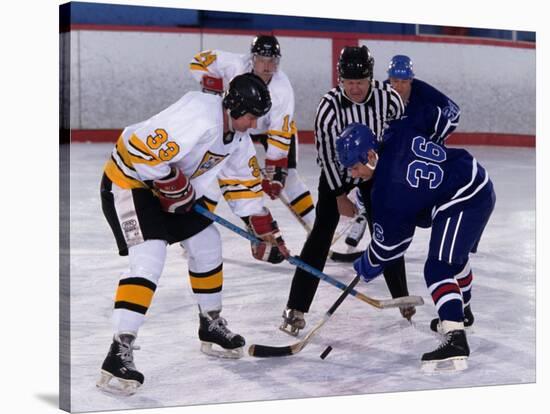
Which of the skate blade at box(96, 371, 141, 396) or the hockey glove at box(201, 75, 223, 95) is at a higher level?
the hockey glove at box(201, 75, 223, 95)

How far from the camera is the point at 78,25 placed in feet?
10.9

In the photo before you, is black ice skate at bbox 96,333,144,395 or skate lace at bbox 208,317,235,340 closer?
black ice skate at bbox 96,333,144,395

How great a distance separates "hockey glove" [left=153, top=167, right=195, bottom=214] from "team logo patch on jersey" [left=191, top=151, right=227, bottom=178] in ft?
0.26

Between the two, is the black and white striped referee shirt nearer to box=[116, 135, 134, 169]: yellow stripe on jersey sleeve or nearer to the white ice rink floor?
the white ice rink floor

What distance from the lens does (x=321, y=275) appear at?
3.71 meters

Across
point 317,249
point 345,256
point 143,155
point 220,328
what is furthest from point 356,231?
point 143,155

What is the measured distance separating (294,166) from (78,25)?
952 mm

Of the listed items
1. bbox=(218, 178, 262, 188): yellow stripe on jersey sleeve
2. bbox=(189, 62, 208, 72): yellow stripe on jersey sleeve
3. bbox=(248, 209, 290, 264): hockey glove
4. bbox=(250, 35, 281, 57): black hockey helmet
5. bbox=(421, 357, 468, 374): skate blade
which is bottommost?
bbox=(421, 357, 468, 374): skate blade

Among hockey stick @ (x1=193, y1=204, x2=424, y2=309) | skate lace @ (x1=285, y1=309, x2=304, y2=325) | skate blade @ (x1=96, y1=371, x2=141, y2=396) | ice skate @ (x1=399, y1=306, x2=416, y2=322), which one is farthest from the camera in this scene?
ice skate @ (x1=399, y1=306, x2=416, y2=322)

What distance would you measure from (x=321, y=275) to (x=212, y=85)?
731 mm

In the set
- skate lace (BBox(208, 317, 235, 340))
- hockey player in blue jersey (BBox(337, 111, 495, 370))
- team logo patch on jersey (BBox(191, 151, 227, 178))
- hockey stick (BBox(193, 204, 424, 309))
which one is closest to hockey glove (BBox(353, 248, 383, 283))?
hockey player in blue jersey (BBox(337, 111, 495, 370))

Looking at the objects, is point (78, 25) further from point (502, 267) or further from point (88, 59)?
point (502, 267)

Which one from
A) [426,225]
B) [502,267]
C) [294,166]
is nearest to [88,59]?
[294,166]

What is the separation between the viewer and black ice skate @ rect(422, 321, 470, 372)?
3617 millimetres
